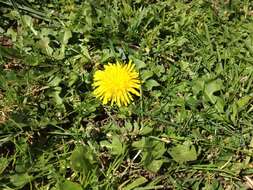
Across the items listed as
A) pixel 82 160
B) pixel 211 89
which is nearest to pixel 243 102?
pixel 211 89

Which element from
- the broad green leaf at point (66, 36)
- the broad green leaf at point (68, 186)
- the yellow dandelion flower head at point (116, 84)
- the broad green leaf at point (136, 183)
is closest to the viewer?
the broad green leaf at point (68, 186)

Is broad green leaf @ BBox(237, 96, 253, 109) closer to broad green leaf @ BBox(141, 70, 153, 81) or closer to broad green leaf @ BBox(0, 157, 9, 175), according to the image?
broad green leaf @ BBox(141, 70, 153, 81)

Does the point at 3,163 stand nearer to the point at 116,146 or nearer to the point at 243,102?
the point at 116,146

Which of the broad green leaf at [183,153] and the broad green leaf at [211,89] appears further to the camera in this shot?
the broad green leaf at [211,89]

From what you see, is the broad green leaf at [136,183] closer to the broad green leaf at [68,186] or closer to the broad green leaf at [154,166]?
the broad green leaf at [154,166]

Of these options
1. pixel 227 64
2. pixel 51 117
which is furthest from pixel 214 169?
pixel 51 117

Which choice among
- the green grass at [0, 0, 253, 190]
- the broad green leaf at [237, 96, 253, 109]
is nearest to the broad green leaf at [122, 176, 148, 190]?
the green grass at [0, 0, 253, 190]

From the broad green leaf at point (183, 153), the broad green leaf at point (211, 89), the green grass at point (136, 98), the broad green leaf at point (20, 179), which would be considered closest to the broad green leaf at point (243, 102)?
the green grass at point (136, 98)
